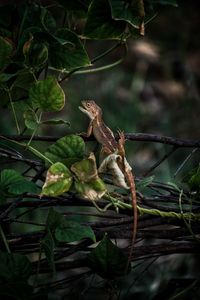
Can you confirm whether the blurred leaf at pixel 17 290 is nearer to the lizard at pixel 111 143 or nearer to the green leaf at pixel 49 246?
the green leaf at pixel 49 246

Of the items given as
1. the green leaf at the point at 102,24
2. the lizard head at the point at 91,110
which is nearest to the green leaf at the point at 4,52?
the green leaf at the point at 102,24

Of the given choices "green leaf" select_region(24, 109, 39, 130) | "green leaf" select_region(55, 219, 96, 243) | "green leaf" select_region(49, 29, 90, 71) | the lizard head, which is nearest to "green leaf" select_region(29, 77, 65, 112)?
"green leaf" select_region(24, 109, 39, 130)

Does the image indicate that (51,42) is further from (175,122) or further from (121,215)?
(175,122)

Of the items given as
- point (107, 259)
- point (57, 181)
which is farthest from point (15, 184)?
point (107, 259)

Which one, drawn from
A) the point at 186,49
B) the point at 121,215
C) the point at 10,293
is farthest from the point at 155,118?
the point at 10,293

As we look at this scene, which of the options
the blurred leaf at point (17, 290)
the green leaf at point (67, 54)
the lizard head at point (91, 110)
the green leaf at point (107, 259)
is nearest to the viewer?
the blurred leaf at point (17, 290)
